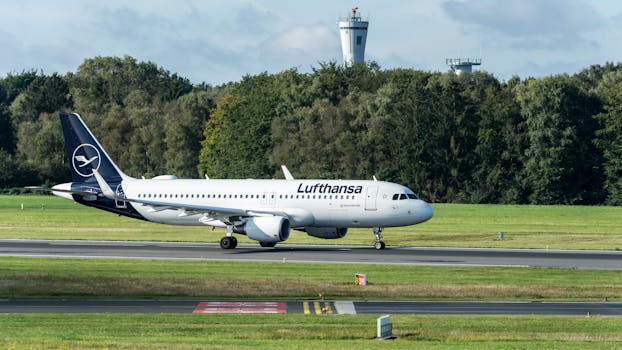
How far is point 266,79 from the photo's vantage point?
162000 millimetres

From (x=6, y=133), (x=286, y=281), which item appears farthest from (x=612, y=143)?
(x=6, y=133)

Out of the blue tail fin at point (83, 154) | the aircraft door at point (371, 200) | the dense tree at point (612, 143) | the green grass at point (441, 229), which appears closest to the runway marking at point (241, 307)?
the aircraft door at point (371, 200)

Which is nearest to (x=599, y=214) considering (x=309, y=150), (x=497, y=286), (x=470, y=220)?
(x=470, y=220)

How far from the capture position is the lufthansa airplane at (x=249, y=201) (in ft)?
202

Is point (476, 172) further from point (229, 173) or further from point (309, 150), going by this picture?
point (229, 173)

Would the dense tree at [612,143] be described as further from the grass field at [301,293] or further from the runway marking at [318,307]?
the runway marking at [318,307]

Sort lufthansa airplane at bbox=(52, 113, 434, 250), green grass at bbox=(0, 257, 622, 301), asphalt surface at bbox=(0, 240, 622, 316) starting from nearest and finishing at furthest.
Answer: asphalt surface at bbox=(0, 240, 622, 316) → green grass at bbox=(0, 257, 622, 301) → lufthansa airplane at bbox=(52, 113, 434, 250)

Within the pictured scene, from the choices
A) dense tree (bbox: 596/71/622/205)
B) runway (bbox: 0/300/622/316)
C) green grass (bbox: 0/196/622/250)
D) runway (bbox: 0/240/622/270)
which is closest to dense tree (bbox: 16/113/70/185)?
green grass (bbox: 0/196/622/250)

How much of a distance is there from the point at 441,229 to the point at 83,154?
27231mm

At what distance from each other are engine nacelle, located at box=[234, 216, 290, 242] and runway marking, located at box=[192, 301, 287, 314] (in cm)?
→ 2160

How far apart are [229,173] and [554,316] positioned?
10852 centimetres

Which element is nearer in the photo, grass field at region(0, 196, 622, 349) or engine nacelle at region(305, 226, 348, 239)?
grass field at region(0, 196, 622, 349)

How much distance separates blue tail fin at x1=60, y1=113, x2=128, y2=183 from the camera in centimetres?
6925

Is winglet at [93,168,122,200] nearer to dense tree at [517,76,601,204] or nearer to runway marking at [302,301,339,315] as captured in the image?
runway marking at [302,301,339,315]
